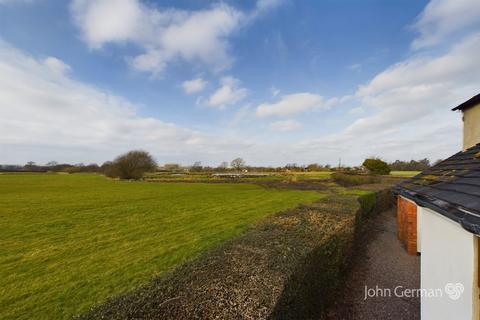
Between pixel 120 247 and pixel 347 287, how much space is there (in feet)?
24.9

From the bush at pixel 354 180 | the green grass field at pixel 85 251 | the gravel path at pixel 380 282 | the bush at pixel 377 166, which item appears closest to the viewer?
the green grass field at pixel 85 251

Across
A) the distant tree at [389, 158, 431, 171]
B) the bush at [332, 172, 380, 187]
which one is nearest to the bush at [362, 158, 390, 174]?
the bush at [332, 172, 380, 187]

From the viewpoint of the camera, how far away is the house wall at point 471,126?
5.51 metres

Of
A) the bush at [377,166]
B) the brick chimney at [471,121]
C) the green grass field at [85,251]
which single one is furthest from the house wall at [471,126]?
the bush at [377,166]

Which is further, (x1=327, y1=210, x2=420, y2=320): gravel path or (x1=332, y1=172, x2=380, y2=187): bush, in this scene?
(x1=332, y1=172, x2=380, y2=187): bush

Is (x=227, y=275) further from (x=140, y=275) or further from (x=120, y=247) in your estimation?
(x=120, y=247)

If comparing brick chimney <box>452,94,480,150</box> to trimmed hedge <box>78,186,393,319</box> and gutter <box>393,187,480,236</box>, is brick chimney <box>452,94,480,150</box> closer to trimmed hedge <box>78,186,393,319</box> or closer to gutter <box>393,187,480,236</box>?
gutter <box>393,187,480,236</box>

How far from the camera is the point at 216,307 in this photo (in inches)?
101

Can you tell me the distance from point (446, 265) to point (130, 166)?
212 feet

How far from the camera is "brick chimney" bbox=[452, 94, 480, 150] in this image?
549 centimetres

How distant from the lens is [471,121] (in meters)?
5.83

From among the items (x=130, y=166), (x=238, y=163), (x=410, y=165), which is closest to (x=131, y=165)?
(x=130, y=166)

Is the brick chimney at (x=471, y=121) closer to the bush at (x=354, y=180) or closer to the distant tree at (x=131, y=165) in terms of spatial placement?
the bush at (x=354, y=180)

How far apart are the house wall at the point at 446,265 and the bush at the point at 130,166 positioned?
6412 cm
